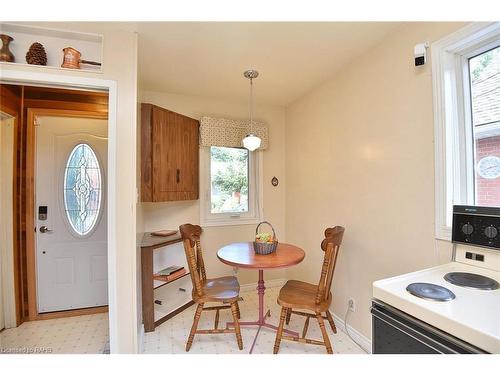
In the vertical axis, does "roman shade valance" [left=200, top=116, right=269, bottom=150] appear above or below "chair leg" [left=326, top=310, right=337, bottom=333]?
above

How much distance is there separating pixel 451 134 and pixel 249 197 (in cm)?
230

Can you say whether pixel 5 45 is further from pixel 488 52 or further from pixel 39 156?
pixel 488 52

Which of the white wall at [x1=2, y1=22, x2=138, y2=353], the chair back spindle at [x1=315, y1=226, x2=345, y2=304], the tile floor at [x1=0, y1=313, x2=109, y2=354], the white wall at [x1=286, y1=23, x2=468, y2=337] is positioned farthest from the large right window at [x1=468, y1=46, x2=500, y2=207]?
the tile floor at [x1=0, y1=313, x2=109, y2=354]

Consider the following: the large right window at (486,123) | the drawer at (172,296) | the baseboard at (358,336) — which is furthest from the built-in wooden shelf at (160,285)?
the large right window at (486,123)

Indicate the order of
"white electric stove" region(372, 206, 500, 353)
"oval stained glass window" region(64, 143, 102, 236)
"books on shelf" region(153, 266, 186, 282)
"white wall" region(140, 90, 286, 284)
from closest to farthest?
"white electric stove" region(372, 206, 500, 353)
"books on shelf" region(153, 266, 186, 282)
"oval stained glass window" region(64, 143, 102, 236)
"white wall" region(140, 90, 286, 284)

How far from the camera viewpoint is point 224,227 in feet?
10.5

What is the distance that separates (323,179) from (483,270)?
5.12ft

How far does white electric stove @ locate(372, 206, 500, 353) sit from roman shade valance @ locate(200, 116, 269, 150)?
7.71 feet

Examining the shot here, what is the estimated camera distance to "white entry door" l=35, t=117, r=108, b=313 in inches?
99.7

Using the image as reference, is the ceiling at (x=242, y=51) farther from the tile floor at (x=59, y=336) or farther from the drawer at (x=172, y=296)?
the tile floor at (x=59, y=336)

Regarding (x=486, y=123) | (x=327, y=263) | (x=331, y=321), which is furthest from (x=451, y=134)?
(x=331, y=321)

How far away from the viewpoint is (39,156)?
2.52m

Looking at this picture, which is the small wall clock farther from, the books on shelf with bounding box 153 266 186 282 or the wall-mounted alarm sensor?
the books on shelf with bounding box 153 266 186 282

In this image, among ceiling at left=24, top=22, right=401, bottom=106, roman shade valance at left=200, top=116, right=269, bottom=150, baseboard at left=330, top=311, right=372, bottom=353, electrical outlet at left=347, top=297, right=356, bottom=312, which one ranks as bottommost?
baseboard at left=330, top=311, right=372, bottom=353
